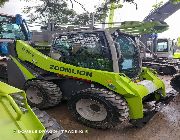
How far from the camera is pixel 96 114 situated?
540cm

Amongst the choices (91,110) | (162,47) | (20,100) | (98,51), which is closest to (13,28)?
(98,51)

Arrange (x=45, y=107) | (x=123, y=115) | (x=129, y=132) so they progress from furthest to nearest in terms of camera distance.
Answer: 1. (x=45, y=107)
2. (x=129, y=132)
3. (x=123, y=115)

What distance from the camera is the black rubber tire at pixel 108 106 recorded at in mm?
4996

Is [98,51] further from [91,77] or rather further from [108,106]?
[108,106]

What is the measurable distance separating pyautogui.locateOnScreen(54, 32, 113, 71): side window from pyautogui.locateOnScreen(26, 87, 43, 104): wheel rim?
39.5 inches

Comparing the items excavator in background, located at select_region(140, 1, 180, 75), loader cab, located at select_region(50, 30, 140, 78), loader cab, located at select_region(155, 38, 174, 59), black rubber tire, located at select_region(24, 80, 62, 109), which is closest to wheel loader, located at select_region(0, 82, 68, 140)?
loader cab, located at select_region(50, 30, 140, 78)

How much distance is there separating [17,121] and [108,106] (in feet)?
9.67

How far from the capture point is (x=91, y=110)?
18.0 ft

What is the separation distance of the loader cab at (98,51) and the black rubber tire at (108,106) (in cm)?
67

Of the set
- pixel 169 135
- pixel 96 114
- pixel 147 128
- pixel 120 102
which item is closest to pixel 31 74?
pixel 96 114

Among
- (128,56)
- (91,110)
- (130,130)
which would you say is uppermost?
(128,56)

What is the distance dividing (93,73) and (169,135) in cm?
199

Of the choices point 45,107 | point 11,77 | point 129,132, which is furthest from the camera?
point 11,77

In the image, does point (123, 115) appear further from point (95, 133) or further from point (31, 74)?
point (31, 74)
